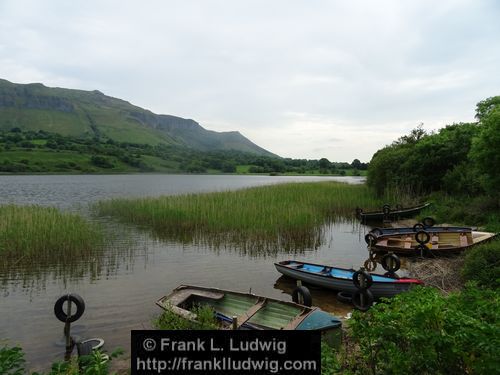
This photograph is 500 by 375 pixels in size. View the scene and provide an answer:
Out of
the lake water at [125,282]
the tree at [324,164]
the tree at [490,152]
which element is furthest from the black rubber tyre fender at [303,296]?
the tree at [324,164]

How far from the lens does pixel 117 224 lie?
2358 cm

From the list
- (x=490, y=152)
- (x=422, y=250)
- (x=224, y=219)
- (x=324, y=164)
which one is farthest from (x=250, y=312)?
(x=324, y=164)

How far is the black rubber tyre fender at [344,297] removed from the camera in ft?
38.1

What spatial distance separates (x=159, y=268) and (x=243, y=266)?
383 cm

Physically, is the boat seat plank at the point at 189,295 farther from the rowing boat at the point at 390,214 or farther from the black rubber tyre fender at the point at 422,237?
the rowing boat at the point at 390,214

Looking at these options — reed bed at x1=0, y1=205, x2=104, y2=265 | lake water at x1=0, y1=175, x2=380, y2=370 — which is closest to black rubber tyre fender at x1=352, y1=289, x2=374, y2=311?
lake water at x1=0, y1=175, x2=380, y2=370

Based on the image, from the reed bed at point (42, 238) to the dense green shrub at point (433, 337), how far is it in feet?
48.3

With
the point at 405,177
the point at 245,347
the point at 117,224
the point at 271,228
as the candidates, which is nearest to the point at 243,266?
the point at 271,228

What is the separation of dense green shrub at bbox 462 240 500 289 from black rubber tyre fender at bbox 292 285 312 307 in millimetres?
5583

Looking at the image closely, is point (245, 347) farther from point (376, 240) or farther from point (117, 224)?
point (117, 224)

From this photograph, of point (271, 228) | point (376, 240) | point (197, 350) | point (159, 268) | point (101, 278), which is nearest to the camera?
point (197, 350)

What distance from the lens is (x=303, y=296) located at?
9391 millimetres

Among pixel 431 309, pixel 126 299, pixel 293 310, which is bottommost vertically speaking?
pixel 126 299
